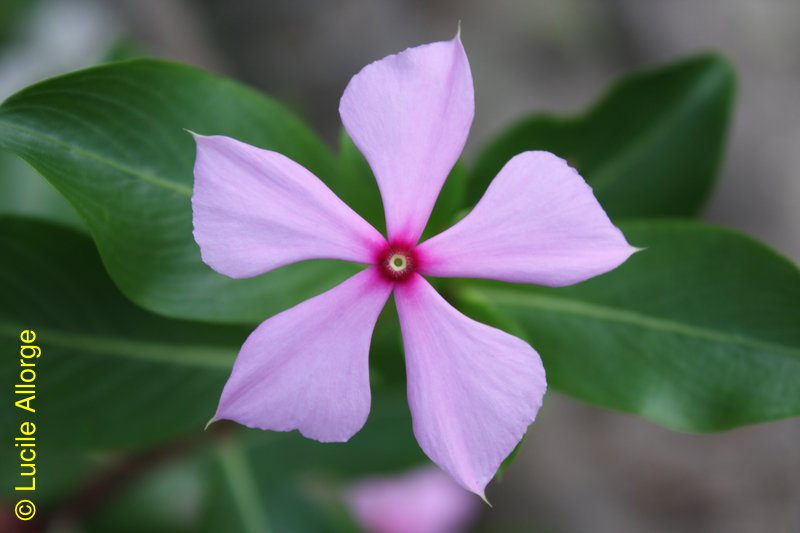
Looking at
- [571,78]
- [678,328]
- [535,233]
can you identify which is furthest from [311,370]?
[571,78]

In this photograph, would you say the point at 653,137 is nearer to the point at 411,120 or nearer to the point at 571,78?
the point at 411,120

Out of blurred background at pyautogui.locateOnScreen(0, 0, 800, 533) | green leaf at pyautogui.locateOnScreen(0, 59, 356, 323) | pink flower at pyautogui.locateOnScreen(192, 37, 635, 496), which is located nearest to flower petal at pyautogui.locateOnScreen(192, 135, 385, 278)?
pink flower at pyautogui.locateOnScreen(192, 37, 635, 496)

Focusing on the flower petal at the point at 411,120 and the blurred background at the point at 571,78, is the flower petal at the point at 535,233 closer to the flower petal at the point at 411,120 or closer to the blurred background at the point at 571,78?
the flower petal at the point at 411,120

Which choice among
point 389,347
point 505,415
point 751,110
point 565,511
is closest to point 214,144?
point 505,415

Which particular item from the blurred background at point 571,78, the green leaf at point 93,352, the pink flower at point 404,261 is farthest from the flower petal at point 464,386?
the blurred background at point 571,78

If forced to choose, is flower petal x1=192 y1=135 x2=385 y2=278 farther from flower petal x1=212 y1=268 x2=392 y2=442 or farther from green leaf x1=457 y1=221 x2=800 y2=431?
green leaf x1=457 y1=221 x2=800 y2=431

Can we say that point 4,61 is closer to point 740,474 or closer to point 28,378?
point 28,378

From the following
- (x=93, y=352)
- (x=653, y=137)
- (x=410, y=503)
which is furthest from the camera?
(x=410, y=503)
